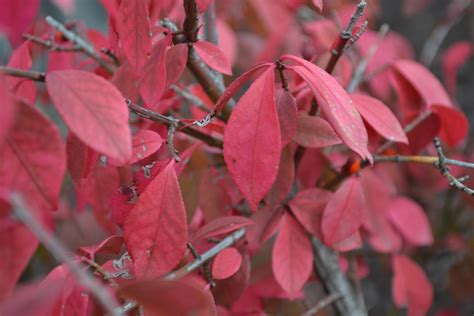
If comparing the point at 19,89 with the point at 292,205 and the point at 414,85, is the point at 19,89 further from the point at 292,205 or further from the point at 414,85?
the point at 414,85

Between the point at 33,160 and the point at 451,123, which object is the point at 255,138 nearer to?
the point at 33,160

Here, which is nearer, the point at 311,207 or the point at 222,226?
the point at 222,226

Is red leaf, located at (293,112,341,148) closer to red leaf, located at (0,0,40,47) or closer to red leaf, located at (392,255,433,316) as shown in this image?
red leaf, located at (0,0,40,47)

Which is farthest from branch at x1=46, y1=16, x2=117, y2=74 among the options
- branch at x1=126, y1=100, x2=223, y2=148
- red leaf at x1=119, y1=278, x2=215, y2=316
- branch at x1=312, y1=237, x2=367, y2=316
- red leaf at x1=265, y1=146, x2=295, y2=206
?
red leaf at x1=119, y1=278, x2=215, y2=316

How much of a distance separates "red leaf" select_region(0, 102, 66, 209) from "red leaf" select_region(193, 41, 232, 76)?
24 cm

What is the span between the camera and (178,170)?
2.19 feet

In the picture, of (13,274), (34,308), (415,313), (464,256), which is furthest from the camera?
(464,256)

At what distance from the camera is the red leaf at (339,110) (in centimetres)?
48

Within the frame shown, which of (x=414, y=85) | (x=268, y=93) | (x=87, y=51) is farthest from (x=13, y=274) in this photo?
(x=414, y=85)

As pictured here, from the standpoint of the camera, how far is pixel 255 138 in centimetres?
55

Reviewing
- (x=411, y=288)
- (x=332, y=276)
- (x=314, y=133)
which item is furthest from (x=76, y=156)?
(x=411, y=288)

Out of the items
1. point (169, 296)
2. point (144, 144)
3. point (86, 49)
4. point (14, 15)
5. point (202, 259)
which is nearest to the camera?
point (169, 296)

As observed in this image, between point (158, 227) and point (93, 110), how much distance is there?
0.15 m

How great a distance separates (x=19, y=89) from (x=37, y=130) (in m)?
0.25
